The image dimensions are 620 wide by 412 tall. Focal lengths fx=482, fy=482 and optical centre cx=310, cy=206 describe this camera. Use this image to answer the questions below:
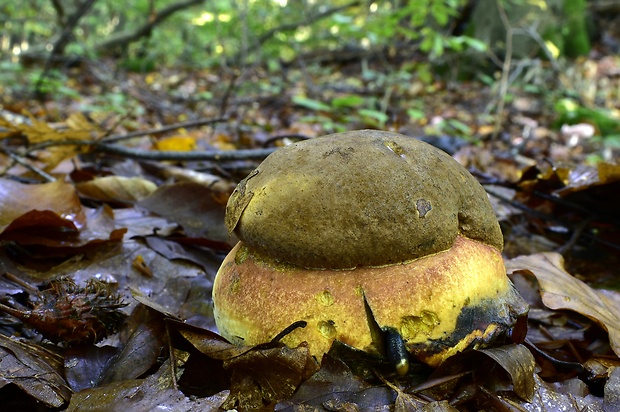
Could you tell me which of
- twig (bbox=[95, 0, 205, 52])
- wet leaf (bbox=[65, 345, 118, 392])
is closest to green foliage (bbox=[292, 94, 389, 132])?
wet leaf (bbox=[65, 345, 118, 392])

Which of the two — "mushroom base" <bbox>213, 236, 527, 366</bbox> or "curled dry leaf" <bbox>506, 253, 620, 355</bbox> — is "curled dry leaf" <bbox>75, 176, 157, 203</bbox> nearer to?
"mushroom base" <bbox>213, 236, 527, 366</bbox>

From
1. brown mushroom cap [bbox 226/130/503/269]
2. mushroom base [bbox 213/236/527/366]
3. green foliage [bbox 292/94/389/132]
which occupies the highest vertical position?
brown mushroom cap [bbox 226/130/503/269]

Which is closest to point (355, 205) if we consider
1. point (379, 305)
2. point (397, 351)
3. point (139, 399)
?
point (379, 305)

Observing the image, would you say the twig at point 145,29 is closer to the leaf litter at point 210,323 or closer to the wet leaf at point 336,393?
the leaf litter at point 210,323

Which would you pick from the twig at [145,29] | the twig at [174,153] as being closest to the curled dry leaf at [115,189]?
the twig at [174,153]

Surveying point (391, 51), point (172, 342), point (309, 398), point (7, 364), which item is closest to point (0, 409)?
point (7, 364)

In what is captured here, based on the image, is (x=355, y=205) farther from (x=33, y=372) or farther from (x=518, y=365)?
(x=33, y=372)
